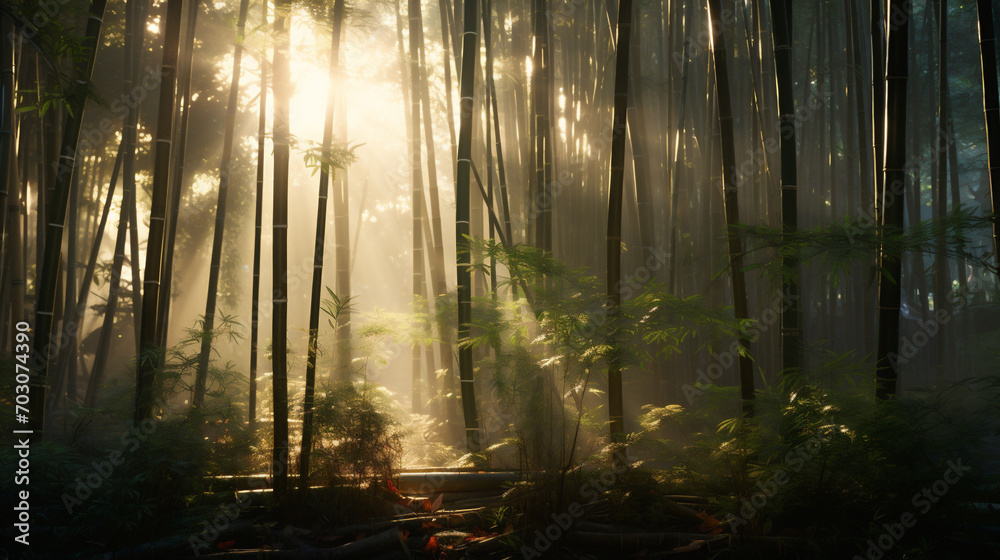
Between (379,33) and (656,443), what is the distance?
6.89m

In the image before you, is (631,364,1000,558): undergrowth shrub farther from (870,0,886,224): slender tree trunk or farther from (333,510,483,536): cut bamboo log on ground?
(333,510,483,536): cut bamboo log on ground

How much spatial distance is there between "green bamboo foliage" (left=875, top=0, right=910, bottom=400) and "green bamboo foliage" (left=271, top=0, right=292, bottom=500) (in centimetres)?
306

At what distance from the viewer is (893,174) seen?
2.58m

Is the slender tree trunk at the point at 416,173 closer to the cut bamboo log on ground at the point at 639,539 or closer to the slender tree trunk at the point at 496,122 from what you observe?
the slender tree trunk at the point at 496,122

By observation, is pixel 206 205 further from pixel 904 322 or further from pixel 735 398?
pixel 904 322

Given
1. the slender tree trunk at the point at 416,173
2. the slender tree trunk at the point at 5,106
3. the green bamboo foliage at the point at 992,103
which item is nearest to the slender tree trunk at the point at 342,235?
the slender tree trunk at the point at 416,173

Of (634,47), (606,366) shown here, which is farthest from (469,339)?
(634,47)

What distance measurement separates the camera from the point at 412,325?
4.87m

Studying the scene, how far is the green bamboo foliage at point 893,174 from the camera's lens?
100 inches

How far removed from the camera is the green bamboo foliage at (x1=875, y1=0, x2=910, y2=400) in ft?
8.37

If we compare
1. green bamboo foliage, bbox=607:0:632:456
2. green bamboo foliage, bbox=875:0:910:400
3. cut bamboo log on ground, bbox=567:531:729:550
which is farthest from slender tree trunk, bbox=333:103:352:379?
green bamboo foliage, bbox=875:0:910:400

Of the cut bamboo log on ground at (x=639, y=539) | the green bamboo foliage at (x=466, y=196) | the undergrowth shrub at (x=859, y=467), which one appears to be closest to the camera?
the undergrowth shrub at (x=859, y=467)

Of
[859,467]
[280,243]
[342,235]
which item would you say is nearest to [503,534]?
[859,467]

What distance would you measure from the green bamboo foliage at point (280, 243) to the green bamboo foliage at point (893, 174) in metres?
3.06
